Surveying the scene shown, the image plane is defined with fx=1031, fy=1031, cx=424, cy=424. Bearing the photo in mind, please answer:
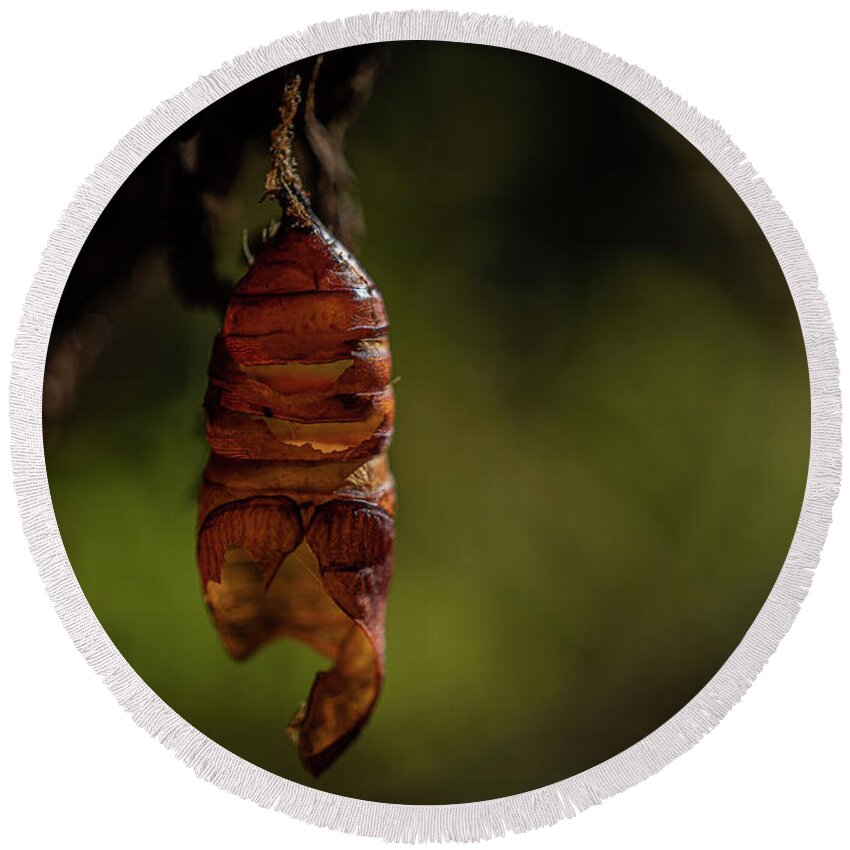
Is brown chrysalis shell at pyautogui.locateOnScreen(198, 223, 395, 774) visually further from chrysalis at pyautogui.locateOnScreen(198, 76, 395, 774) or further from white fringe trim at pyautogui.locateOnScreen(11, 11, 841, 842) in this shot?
white fringe trim at pyautogui.locateOnScreen(11, 11, 841, 842)

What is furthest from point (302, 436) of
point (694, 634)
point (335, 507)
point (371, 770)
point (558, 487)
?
point (694, 634)

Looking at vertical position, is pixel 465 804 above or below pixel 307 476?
below

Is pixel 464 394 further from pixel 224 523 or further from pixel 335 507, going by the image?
pixel 224 523

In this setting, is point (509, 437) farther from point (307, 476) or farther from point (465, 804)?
point (465, 804)

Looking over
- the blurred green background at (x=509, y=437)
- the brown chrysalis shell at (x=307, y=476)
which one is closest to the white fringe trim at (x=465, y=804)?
the blurred green background at (x=509, y=437)

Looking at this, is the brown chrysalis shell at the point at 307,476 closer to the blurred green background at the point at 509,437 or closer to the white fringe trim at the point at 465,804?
the blurred green background at the point at 509,437

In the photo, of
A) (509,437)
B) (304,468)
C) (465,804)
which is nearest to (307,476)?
(304,468)
